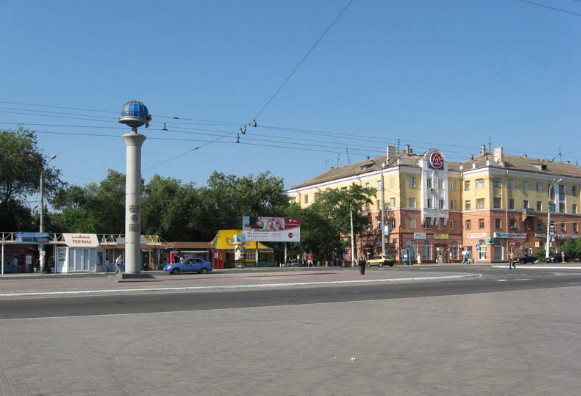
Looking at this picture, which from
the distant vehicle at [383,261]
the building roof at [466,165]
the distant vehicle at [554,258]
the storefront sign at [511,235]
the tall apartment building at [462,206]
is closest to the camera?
the distant vehicle at [383,261]

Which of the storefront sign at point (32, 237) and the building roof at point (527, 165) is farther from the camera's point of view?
the building roof at point (527, 165)

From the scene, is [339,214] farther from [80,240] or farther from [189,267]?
[80,240]

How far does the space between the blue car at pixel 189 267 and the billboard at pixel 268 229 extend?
13597 mm

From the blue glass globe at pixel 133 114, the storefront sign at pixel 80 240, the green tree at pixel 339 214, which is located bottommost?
the storefront sign at pixel 80 240

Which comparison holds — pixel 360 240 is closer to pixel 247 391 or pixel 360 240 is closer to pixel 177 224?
pixel 177 224

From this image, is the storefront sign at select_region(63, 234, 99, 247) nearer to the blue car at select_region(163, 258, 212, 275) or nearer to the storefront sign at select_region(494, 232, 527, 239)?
the blue car at select_region(163, 258, 212, 275)

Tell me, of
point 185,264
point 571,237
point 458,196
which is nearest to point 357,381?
point 185,264

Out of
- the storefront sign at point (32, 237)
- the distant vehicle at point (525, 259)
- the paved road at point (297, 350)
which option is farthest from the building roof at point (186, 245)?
the paved road at point (297, 350)

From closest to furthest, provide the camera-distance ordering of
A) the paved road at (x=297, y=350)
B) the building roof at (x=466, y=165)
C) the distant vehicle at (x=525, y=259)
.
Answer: the paved road at (x=297, y=350)
the distant vehicle at (x=525, y=259)
the building roof at (x=466, y=165)

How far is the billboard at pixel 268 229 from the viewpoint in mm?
63000

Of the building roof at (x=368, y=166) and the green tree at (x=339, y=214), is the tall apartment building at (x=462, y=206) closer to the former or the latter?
the building roof at (x=368, y=166)

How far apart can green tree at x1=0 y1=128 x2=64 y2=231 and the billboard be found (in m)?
Answer: 24.3

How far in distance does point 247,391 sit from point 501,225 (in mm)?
81095

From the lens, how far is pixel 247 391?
6949 mm
